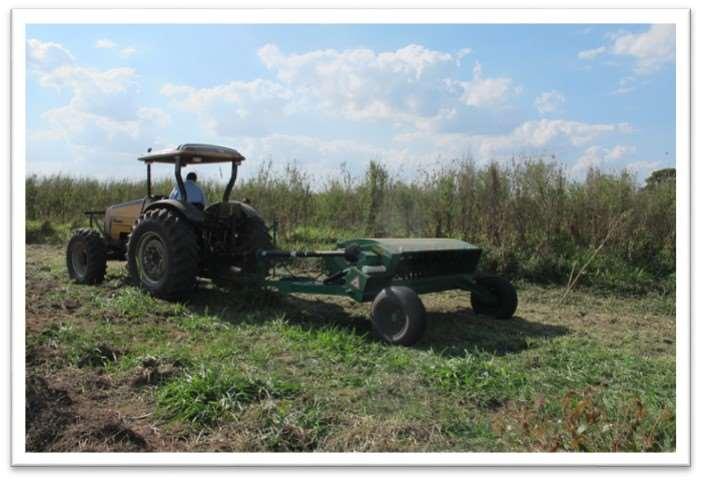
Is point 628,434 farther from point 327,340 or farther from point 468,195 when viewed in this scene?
point 468,195

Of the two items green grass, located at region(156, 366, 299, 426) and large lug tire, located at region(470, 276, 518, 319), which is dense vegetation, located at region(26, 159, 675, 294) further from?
green grass, located at region(156, 366, 299, 426)

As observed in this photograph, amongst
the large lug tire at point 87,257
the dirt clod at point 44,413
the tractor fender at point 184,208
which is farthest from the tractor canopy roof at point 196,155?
the dirt clod at point 44,413

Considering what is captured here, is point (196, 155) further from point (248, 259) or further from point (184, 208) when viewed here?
point (248, 259)

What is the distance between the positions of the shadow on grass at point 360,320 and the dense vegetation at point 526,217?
2.55m

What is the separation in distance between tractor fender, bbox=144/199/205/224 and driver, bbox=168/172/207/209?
0.73 ft

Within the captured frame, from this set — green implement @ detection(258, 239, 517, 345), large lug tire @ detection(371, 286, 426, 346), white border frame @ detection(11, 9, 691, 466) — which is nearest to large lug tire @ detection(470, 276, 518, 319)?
green implement @ detection(258, 239, 517, 345)

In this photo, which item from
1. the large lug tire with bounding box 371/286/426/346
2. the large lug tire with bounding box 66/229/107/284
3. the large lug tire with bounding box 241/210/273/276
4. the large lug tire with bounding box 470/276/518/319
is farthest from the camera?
the large lug tire with bounding box 66/229/107/284

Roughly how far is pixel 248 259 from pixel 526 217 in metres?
5.16

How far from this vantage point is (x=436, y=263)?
6.80 meters

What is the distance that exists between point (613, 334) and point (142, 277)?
5.50 metres

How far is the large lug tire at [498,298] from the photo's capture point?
7211 mm

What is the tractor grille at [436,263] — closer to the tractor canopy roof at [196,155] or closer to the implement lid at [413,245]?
the implement lid at [413,245]

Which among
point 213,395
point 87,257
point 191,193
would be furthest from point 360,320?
point 87,257

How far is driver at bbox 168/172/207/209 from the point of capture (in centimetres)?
801
